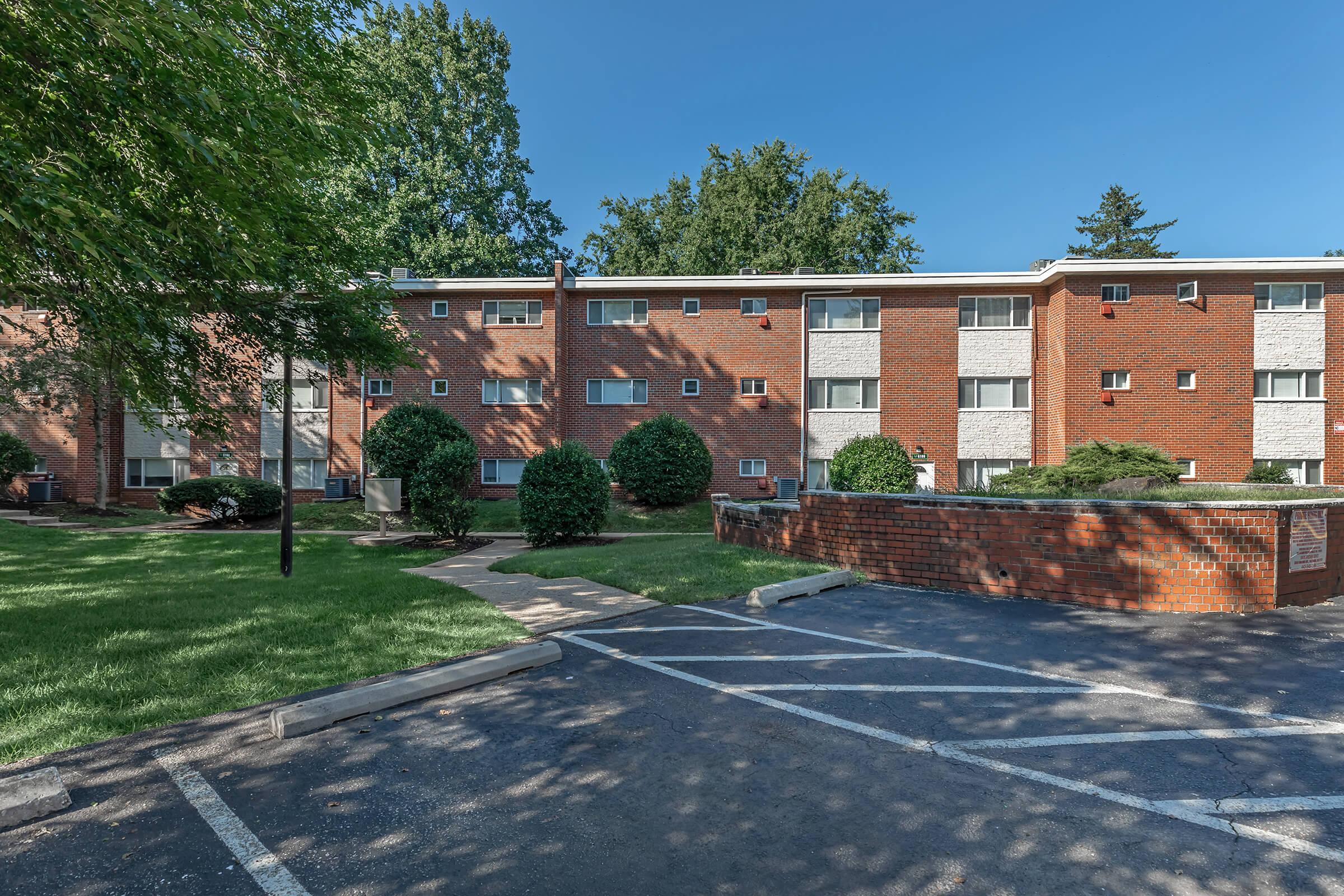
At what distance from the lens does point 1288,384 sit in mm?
21547

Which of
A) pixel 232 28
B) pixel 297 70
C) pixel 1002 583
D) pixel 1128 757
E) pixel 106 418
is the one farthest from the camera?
pixel 106 418

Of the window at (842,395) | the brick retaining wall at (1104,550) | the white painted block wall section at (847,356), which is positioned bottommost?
the brick retaining wall at (1104,550)

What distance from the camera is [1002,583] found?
8.41 meters

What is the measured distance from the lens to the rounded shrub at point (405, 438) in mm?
19391

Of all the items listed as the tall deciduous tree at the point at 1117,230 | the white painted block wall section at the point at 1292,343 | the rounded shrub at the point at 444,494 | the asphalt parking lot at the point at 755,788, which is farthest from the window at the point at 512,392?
the tall deciduous tree at the point at 1117,230

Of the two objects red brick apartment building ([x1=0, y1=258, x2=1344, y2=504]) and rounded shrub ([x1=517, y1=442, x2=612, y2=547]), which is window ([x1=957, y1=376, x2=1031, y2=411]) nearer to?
red brick apartment building ([x1=0, y1=258, x2=1344, y2=504])

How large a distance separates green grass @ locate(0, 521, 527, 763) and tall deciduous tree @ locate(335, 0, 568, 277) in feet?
76.1

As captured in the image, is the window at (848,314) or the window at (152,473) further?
the window at (152,473)

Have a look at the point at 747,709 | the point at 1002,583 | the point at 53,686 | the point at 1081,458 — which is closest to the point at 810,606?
the point at 1002,583

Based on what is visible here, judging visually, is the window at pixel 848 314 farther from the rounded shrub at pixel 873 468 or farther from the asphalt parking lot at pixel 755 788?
the asphalt parking lot at pixel 755 788

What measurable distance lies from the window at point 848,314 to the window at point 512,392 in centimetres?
1015

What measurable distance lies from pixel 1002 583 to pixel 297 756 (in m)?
7.86

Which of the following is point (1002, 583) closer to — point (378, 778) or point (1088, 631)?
point (1088, 631)

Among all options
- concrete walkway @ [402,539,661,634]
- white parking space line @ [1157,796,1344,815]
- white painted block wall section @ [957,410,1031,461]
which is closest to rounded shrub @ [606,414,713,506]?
concrete walkway @ [402,539,661,634]
